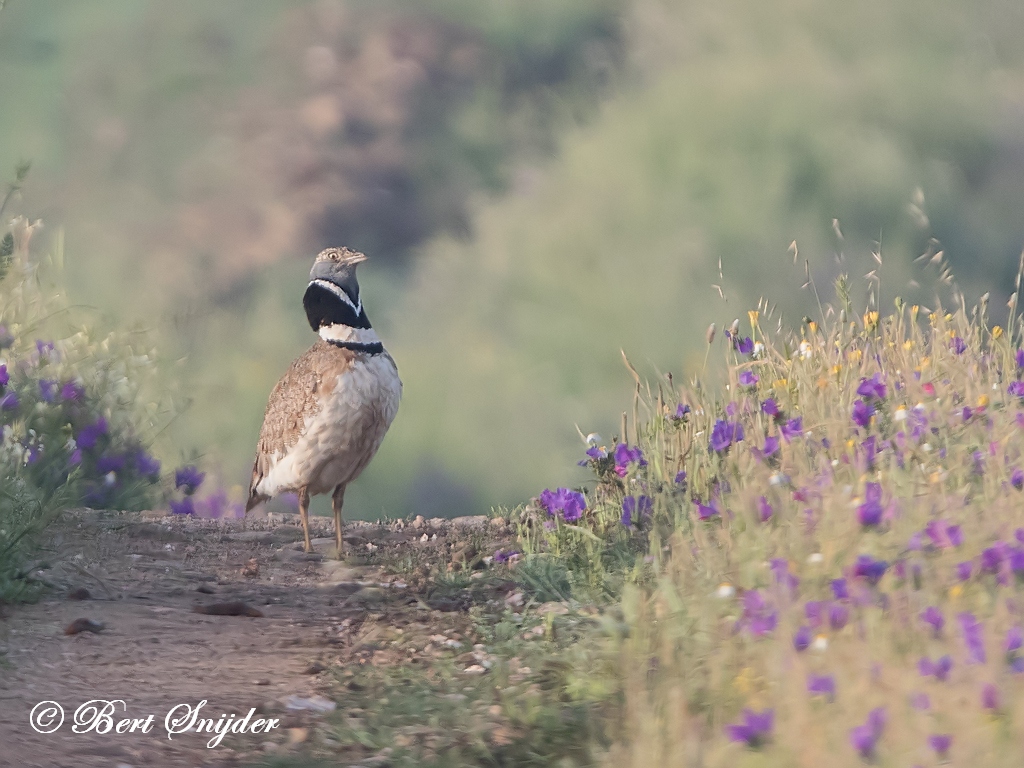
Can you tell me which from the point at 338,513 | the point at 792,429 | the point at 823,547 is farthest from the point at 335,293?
the point at 823,547

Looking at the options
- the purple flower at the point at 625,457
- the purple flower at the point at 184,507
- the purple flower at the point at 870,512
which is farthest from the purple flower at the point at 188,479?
the purple flower at the point at 870,512

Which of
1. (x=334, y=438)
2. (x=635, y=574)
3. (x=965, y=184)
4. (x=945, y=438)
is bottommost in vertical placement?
(x=635, y=574)

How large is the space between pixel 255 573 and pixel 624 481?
1807 millimetres

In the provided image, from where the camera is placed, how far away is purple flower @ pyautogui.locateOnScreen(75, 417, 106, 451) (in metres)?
7.58

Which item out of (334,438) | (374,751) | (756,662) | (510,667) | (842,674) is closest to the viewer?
(842,674)

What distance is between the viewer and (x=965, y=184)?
9.86 meters

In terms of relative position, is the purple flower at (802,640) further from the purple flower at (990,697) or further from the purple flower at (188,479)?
the purple flower at (188,479)

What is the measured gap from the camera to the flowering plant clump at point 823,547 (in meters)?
3.18

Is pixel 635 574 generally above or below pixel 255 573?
below

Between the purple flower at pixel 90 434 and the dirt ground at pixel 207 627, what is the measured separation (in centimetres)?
66

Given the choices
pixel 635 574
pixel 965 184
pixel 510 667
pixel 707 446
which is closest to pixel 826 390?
pixel 707 446

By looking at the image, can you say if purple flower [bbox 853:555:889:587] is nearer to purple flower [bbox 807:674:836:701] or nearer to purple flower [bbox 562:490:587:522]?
purple flower [bbox 807:674:836:701]

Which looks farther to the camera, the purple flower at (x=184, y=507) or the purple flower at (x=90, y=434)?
the purple flower at (x=184, y=507)

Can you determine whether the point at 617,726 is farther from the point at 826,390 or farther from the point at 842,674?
the point at 826,390
